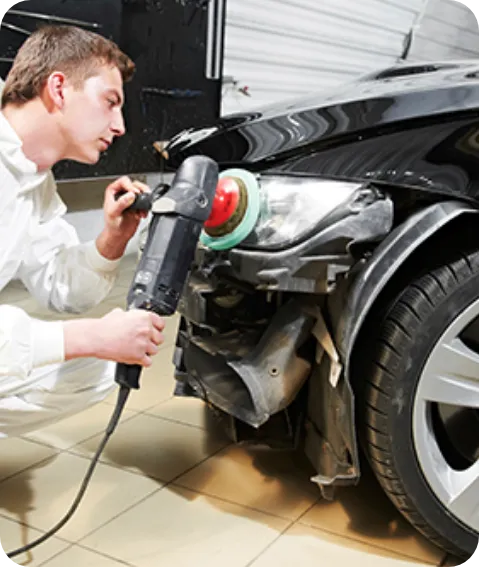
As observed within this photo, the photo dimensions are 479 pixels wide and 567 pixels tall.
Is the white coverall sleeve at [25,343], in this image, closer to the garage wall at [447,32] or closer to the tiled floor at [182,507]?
the tiled floor at [182,507]

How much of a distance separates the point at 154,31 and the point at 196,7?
459 millimetres

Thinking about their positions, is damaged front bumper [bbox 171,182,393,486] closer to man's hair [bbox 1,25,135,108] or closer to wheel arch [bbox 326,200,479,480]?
wheel arch [bbox 326,200,479,480]

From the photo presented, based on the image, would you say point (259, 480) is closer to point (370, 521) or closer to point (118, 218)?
point (370, 521)

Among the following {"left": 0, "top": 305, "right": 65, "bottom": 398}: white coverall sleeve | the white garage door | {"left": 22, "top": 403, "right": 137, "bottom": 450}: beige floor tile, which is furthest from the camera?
the white garage door

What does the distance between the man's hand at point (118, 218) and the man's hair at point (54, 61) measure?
0.26m

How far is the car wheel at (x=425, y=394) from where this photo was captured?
59.1 inches

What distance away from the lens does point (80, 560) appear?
1.57 meters

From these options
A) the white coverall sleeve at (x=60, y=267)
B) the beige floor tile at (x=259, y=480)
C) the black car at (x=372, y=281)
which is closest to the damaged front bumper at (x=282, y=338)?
the black car at (x=372, y=281)

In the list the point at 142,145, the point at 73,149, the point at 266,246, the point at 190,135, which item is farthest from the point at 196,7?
the point at 266,246

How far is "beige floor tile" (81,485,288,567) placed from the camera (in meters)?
1.59

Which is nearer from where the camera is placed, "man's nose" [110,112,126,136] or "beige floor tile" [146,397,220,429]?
"man's nose" [110,112,126,136]

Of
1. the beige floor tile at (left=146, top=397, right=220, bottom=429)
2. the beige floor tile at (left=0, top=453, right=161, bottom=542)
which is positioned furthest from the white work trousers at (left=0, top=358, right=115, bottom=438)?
the beige floor tile at (left=146, top=397, right=220, bottom=429)

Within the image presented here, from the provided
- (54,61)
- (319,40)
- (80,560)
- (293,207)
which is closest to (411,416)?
(293,207)

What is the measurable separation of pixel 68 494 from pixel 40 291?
55 centimetres
